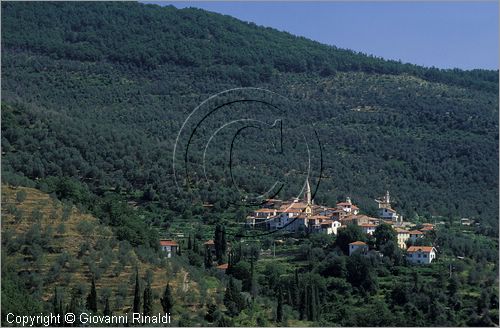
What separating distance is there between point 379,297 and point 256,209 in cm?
1330

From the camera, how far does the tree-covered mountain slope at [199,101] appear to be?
188ft

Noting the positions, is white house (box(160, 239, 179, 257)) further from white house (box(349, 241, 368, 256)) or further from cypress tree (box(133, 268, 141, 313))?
cypress tree (box(133, 268, 141, 313))

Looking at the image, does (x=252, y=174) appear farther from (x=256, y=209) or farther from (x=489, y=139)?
(x=489, y=139)

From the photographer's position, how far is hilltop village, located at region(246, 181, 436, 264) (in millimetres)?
47688

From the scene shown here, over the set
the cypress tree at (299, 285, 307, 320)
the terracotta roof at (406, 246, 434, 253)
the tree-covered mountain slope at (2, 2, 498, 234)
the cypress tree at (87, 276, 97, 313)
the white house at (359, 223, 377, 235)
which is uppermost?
the tree-covered mountain slope at (2, 2, 498, 234)

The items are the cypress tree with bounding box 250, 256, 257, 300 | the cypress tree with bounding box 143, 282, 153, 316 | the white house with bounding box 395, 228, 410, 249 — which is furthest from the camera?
the white house with bounding box 395, 228, 410, 249

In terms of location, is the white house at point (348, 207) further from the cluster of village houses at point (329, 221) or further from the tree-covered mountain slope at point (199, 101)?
the tree-covered mountain slope at point (199, 101)

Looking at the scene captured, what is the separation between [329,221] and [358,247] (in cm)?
535

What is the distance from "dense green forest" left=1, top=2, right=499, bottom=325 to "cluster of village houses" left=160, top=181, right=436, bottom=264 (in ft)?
3.71

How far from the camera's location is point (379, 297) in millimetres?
42250

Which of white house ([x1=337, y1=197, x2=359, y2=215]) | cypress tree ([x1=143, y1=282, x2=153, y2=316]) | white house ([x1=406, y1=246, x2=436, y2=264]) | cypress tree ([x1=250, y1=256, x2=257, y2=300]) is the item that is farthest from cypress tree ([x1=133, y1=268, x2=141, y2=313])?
white house ([x1=337, y1=197, x2=359, y2=215])

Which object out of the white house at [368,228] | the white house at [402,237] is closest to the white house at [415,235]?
the white house at [402,237]

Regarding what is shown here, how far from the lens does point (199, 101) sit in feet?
290

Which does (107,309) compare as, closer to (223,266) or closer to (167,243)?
(167,243)
